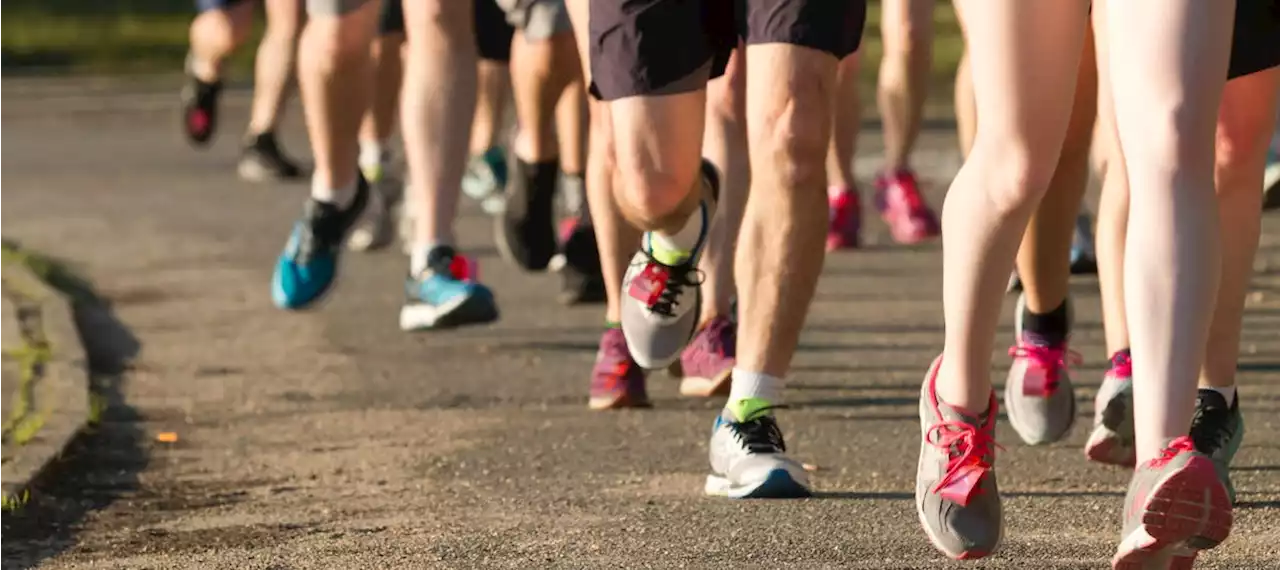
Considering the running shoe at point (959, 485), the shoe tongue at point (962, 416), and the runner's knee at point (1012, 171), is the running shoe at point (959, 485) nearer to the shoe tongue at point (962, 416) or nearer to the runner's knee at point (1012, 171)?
the shoe tongue at point (962, 416)

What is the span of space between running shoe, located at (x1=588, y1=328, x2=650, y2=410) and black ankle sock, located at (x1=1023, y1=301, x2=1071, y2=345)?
1.15 meters

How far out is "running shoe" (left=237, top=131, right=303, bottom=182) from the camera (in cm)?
1355

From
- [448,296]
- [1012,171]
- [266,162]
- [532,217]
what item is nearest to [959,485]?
[1012,171]

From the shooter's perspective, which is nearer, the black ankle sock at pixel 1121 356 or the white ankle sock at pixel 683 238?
the black ankle sock at pixel 1121 356

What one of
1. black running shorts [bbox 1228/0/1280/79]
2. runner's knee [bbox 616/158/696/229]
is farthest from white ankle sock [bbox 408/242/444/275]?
black running shorts [bbox 1228/0/1280/79]

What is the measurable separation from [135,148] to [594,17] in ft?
34.9

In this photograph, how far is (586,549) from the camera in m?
5.11

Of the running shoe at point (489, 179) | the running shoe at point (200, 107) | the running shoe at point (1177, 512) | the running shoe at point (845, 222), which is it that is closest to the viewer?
the running shoe at point (1177, 512)

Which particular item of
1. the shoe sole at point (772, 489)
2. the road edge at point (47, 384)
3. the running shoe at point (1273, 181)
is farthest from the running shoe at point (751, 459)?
the running shoe at point (1273, 181)

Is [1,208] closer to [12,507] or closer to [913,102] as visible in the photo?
[913,102]

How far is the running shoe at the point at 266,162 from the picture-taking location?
13547mm

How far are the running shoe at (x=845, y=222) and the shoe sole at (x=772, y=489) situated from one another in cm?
473

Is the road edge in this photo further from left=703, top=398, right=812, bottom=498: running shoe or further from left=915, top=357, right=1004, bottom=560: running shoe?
left=915, top=357, right=1004, bottom=560: running shoe

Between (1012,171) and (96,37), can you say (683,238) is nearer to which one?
(1012,171)
